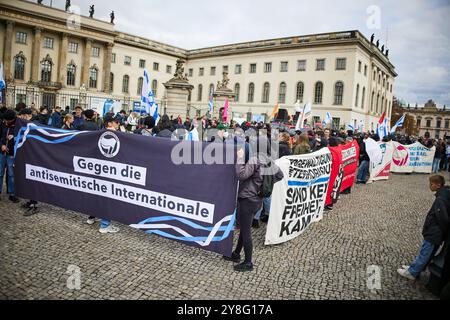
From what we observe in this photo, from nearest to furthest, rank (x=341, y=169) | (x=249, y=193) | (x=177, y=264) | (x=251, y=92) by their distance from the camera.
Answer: (x=249, y=193), (x=177, y=264), (x=341, y=169), (x=251, y=92)

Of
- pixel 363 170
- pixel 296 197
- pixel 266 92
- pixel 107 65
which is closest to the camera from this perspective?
pixel 296 197

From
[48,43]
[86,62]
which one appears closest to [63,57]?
[48,43]

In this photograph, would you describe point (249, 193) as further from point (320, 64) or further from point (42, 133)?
point (320, 64)

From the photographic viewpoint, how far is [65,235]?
537 cm

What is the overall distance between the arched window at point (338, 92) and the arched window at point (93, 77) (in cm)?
3886

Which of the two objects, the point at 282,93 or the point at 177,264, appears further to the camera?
the point at 282,93

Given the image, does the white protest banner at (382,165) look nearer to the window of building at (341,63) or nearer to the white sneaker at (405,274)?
the white sneaker at (405,274)

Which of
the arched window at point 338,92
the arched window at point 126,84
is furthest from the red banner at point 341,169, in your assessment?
the arched window at point 126,84

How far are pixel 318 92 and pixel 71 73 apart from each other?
39.4 metres

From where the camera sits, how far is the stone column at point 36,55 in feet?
148

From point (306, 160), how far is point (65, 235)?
478 centimetres

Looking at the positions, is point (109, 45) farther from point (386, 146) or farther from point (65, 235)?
point (65, 235)

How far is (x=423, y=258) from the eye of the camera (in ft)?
14.9

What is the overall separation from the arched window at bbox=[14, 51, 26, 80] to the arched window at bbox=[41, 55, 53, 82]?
2.47m
